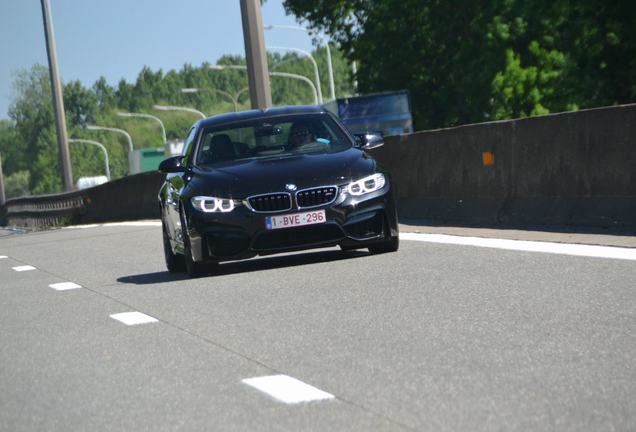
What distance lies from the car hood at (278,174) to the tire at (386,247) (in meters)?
0.72

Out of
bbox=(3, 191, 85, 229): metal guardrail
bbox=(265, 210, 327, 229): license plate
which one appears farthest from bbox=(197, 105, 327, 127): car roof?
bbox=(3, 191, 85, 229): metal guardrail

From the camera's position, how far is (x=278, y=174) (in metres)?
11.9

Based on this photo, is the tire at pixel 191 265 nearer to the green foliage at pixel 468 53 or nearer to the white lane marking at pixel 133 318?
the white lane marking at pixel 133 318

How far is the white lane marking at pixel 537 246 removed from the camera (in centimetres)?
1071

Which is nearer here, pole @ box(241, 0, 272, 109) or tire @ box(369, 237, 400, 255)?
tire @ box(369, 237, 400, 255)

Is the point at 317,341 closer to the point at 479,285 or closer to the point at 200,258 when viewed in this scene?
the point at 479,285

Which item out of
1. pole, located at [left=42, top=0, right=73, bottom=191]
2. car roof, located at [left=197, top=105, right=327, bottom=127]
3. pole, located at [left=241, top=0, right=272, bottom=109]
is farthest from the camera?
pole, located at [left=42, top=0, right=73, bottom=191]

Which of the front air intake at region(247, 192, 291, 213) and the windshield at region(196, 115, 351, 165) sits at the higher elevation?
the windshield at region(196, 115, 351, 165)

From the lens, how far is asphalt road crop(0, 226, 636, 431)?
5477 millimetres

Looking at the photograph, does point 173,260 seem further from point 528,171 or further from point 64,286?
point 528,171

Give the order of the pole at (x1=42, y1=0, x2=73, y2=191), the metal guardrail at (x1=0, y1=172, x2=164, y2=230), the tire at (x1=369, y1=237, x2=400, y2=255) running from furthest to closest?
the pole at (x1=42, y1=0, x2=73, y2=191) → the metal guardrail at (x1=0, y1=172, x2=164, y2=230) → the tire at (x1=369, y1=237, x2=400, y2=255)

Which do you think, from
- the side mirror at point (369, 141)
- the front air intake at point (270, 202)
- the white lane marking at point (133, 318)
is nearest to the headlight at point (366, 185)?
the front air intake at point (270, 202)

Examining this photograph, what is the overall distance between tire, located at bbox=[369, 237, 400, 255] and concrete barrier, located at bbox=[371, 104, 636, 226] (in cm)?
189

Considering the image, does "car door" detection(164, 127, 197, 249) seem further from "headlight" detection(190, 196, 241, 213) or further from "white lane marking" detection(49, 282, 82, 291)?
"white lane marking" detection(49, 282, 82, 291)
